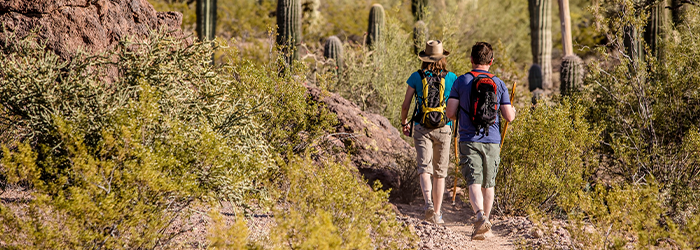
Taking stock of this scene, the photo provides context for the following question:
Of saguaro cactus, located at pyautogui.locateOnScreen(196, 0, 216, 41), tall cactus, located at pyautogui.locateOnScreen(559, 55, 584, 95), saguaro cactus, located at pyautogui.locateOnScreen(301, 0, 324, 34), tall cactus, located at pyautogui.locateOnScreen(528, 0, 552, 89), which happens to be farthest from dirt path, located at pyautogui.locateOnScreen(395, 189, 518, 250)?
saguaro cactus, located at pyautogui.locateOnScreen(301, 0, 324, 34)

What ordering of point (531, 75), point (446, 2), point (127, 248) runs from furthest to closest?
point (446, 2), point (531, 75), point (127, 248)

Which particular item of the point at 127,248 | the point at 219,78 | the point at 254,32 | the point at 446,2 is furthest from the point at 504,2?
the point at 127,248

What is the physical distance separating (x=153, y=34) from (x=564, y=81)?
257 inches

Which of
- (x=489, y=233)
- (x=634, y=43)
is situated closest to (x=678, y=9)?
(x=634, y=43)

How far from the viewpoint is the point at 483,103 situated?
407 centimetres

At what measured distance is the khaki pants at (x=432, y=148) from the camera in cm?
455

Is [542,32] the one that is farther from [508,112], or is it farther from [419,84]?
[508,112]

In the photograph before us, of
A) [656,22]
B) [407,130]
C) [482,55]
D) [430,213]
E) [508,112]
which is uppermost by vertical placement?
[656,22]

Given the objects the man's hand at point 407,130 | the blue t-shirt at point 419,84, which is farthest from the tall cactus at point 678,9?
the man's hand at point 407,130

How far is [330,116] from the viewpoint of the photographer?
5.05 m

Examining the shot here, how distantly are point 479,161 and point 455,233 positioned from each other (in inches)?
26.2

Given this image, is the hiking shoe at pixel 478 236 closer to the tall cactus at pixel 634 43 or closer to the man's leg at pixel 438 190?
the man's leg at pixel 438 190

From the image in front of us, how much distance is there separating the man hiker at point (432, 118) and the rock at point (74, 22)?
193 centimetres

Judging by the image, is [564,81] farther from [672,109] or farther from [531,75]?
[531,75]
